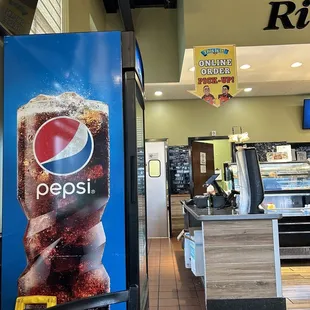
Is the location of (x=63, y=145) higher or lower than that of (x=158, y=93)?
lower

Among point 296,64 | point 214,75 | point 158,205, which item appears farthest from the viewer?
point 158,205

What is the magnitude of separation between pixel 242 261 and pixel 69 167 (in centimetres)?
205

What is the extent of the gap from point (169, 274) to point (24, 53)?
3866 mm

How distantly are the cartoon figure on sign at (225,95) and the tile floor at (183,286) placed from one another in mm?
2837

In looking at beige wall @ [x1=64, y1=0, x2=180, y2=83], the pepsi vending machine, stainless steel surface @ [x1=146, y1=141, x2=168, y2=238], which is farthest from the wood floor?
beige wall @ [x1=64, y1=0, x2=180, y2=83]

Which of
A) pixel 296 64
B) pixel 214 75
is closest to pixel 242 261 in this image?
pixel 214 75

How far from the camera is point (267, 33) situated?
586 centimetres

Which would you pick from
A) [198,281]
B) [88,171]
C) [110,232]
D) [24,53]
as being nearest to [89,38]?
[24,53]

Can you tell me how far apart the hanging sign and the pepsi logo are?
4.19m

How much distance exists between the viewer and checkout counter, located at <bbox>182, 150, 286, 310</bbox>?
3.00 meters

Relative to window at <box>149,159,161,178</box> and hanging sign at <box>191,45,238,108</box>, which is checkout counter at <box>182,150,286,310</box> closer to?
hanging sign at <box>191,45,238,108</box>

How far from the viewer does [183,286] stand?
4.18 m

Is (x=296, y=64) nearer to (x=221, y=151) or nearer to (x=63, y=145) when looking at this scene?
(x=221, y=151)

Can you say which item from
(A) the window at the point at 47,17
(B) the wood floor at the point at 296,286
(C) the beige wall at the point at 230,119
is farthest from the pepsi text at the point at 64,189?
(C) the beige wall at the point at 230,119
